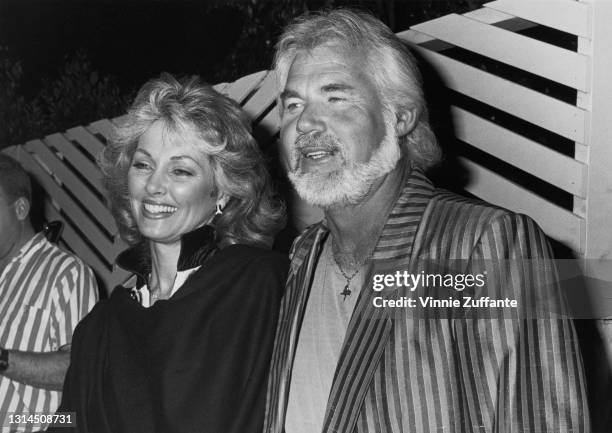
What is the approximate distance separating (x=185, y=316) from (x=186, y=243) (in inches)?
6.4

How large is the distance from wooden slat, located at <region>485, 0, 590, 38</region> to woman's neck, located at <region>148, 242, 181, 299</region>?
88 centimetres

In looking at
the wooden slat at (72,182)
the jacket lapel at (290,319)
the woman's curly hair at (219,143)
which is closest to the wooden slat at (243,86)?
the woman's curly hair at (219,143)

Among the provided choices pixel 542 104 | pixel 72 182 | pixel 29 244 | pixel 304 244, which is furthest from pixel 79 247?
pixel 542 104

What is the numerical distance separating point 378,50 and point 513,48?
0.44m

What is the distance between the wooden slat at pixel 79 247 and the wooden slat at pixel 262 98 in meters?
0.77

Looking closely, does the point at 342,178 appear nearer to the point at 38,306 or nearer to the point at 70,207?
the point at 38,306

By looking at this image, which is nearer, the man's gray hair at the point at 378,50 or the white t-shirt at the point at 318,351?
the white t-shirt at the point at 318,351

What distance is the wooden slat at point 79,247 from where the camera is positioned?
2588 mm

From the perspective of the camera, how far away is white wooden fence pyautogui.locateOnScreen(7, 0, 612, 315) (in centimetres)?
161

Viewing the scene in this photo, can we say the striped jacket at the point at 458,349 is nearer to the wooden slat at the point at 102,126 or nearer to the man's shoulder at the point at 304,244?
the man's shoulder at the point at 304,244

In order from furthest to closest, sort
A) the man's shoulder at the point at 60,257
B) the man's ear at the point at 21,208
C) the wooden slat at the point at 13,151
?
the wooden slat at the point at 13,151, the man's ear at the point at 21,208, the man's shoulder at the point at 60,257

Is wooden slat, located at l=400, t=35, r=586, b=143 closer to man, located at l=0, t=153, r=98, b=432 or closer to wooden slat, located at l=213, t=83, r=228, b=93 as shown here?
wooden slat, located at l=213, t=83, r=228, b=93

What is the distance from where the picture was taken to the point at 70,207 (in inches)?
Result: 106

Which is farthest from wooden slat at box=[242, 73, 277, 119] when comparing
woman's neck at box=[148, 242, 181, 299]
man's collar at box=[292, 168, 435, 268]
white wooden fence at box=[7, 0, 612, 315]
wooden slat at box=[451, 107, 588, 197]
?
man's collar at box=[292, 168, 435, 268]
